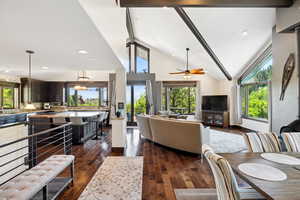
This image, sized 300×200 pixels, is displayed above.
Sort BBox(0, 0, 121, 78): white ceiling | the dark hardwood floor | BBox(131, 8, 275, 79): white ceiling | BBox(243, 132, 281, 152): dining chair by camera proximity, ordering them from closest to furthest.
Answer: BBox(0, 0, 121, 78): white ceiling
BBox(243, 132, 281, 152): dining chair
the dark hardwood floor
BBox(131, 8, 275, 79): white ceiling

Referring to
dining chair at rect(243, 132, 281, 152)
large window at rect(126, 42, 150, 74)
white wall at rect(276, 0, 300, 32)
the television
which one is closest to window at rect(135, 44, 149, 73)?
large window at rect(126, 42, 150, 74)

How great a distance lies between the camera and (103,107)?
8508 millimetres

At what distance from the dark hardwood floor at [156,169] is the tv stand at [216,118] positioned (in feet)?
14.2

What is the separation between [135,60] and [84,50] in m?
5.58

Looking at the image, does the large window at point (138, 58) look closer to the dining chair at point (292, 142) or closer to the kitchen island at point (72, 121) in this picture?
the kitchen island at point (72, 121)

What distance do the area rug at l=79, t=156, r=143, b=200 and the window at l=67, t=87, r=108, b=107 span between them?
18.0 feet

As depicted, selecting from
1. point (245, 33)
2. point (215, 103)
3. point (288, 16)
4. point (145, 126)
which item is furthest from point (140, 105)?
point (288, 16)

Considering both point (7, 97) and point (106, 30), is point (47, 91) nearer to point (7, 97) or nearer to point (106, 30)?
point (7, 97)

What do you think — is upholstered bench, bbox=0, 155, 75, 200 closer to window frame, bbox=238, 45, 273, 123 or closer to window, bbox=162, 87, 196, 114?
window frame, bbox=238, 45, 273, 123

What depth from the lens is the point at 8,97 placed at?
22.6ft

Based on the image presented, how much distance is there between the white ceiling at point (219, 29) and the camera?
4.06 metres

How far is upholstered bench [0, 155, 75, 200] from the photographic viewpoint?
1491mm

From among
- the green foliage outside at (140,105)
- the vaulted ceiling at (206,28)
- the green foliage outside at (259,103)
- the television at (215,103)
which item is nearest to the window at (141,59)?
the green foliage outside at (140,105)

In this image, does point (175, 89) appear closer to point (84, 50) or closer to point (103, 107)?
point (103, 107)
